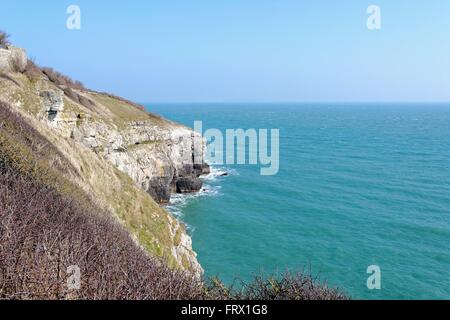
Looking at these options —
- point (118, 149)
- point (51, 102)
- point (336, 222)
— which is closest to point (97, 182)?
point (51, 102)

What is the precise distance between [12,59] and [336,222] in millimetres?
43255

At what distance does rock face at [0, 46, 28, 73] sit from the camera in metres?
41.8

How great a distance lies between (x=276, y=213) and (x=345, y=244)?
12.0m

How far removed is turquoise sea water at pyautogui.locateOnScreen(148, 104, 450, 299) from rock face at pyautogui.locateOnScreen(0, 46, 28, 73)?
27.2m

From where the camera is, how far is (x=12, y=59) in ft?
144

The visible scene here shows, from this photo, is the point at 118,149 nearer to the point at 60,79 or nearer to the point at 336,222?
the point at 60,79

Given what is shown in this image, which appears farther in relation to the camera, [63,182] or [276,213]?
[276,213]

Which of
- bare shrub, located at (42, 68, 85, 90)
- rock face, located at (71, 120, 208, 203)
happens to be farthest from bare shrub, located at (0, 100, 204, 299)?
bare shrub, located at (42, 68, 85, 90)

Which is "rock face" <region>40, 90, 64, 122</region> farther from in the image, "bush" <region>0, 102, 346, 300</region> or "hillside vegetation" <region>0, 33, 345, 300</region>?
"bush" <region>0, 102, 346, 300</region>

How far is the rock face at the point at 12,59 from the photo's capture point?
41850 millimetres
